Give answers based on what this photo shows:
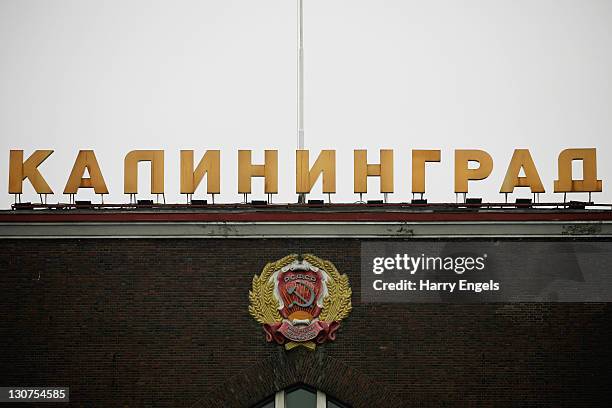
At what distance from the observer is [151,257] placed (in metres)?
32.3

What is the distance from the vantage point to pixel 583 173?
34.4 metres

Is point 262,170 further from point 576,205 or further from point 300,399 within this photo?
point 576,205

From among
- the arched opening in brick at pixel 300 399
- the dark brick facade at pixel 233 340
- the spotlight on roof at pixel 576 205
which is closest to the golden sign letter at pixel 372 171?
the dark brick facade at pixel 233 340

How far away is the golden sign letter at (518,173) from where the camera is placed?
3434 cm

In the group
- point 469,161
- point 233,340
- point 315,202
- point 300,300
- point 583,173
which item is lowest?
point 233,340

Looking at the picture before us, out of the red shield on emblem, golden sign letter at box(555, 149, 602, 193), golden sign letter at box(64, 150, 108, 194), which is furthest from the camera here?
golden sign letter at box(64, 150, 108, 194)

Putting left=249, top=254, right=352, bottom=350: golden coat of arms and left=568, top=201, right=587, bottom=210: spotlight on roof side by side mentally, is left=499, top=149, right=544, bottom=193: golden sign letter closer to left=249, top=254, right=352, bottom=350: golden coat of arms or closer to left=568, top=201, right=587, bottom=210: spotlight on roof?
left=568, top=201, right=587, bottom=210: spotlight on roof

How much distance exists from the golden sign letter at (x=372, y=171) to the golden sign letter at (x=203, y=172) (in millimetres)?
4176

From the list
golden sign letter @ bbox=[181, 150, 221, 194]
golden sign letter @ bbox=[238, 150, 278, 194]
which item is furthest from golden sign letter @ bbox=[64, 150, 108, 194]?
golden sign letter @ bbox=[238, 150, 278, 194]

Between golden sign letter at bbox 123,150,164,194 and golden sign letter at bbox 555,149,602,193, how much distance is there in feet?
39.2

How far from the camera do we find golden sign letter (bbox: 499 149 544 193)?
34344 mm

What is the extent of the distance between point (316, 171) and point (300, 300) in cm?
444

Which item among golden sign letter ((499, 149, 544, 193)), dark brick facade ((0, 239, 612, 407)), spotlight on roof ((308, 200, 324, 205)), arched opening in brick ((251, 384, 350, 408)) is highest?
golden sign letter ((499, 149, 544, 193))

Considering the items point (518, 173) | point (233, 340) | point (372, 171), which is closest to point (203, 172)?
point (372, 171)
